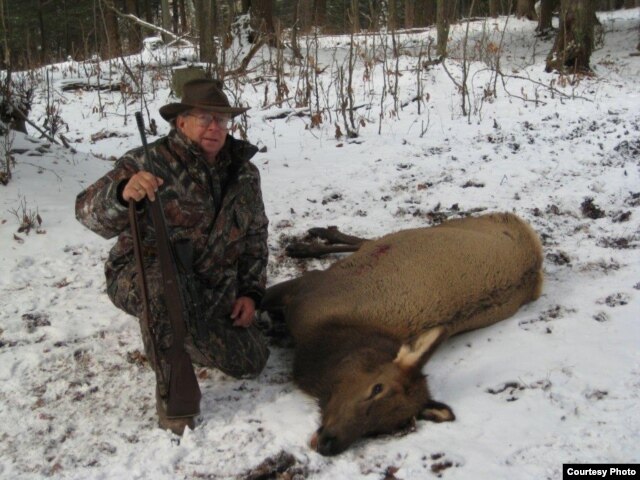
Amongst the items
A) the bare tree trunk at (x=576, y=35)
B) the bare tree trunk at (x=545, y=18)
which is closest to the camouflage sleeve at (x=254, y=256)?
the bare tree trunk at (x=576, y=35)

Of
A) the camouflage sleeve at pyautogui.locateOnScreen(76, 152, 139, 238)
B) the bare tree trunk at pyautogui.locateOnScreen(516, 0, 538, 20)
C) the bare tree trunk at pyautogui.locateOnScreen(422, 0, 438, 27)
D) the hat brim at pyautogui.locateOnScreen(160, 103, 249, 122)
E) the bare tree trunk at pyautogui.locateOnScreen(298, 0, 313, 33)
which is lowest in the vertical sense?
the camouflage sleeve at pyautogui.locateOnScreen(76, 152, 139, 238)

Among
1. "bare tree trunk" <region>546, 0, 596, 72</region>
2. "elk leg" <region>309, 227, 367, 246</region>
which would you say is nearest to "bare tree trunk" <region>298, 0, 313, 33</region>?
"bare tree trunk" <region>546, 0, 596, 72</region>

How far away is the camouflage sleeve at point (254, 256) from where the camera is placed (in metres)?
3.95

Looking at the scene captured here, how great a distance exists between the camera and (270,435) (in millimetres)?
3100

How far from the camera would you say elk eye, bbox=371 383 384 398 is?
10.5 feet

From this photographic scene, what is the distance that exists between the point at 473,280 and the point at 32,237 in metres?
3.61

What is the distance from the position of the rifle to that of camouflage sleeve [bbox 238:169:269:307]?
0.77 m

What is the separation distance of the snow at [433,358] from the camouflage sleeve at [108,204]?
90 cm

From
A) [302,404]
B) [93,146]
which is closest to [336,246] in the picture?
[302,404]

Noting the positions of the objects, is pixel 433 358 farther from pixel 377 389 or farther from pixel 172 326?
pixel 172 326

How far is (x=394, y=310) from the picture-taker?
391 cm

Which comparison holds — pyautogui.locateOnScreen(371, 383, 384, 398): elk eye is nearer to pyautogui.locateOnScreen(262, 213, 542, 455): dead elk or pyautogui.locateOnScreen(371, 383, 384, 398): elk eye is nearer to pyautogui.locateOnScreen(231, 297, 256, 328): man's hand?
pyautogui.locateOnScreen(262, 213, 542, 455): dead elk

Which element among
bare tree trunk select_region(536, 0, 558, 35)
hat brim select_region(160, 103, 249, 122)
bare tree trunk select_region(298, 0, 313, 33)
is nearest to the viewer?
hat brim select_region(160, 103, 249, 122)

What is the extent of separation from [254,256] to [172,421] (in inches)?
50.2
